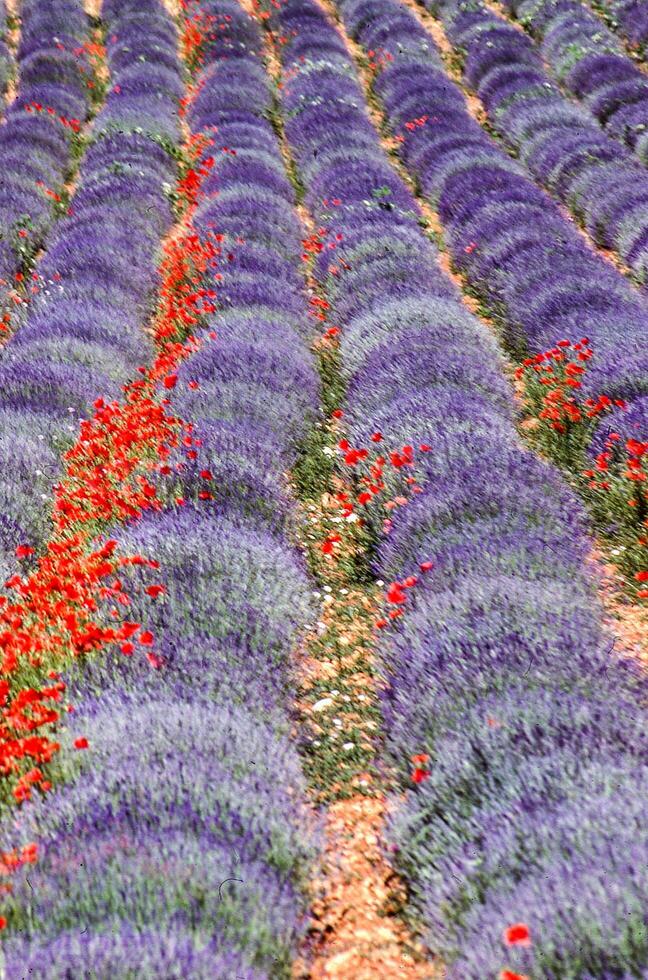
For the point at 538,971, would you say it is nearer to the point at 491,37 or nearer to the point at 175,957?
the point at 175,957

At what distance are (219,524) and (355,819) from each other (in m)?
1.56

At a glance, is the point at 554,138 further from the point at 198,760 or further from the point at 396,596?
the point at 198,760

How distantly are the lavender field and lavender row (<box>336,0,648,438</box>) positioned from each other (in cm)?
4

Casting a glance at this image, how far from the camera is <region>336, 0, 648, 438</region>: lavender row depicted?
602 cm

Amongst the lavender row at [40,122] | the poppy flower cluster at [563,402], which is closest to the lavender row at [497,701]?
the poppy flower cluster at [563,402]

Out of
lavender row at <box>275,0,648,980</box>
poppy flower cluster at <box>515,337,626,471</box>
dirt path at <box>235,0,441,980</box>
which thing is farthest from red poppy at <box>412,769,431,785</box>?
poppy flower cluster at <box>515,337,626,471</box>

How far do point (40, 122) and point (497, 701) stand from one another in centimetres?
1214

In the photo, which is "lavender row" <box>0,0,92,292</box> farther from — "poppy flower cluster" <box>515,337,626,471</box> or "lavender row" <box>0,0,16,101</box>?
"poppy flower cluster" <box>515,337,626,471</box>

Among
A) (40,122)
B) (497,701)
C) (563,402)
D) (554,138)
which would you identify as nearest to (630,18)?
(554,138)

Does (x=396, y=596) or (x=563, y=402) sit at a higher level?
(x=563, y=402)

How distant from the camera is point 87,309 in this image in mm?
7508

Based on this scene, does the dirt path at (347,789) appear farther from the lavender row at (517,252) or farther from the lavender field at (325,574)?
the lavender row at (517,252)

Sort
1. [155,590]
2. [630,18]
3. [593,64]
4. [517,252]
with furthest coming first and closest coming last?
[630,18] → [593,64] → [517,252] → [155,590]

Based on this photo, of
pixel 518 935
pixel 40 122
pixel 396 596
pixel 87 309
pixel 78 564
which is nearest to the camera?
pixel 518 935
